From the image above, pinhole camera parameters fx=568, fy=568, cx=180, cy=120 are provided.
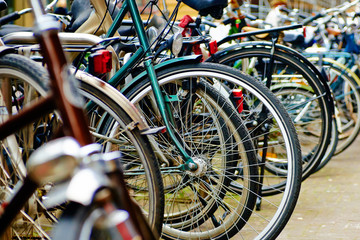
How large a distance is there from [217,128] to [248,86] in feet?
0.90

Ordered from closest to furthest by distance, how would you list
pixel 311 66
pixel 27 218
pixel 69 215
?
pixel 69 215
pixel 27 218
pixel 311 66

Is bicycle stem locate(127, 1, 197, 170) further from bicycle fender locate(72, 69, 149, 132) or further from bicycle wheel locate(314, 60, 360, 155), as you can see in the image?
bicycle wheel locate(314, 60, 360, 155)

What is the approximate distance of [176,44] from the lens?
9.34ft

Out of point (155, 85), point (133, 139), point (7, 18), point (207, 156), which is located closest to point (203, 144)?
point (207, 156)

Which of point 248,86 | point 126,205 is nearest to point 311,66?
point 248,86

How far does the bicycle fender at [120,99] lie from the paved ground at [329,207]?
5.02 ft

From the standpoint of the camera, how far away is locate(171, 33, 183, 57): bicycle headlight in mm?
2828

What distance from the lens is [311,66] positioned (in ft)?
12.5

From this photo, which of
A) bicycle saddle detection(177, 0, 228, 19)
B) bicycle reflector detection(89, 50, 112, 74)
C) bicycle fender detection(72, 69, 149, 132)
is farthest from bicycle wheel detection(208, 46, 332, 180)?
bicycle fender detection(72, 69, 149, 132)

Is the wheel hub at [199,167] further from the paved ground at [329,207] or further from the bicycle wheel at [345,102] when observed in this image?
the bicycle wheel at [345,102]

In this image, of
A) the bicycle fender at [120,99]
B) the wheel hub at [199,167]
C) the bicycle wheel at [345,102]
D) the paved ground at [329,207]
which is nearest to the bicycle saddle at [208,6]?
the wheel hub at [199,167]

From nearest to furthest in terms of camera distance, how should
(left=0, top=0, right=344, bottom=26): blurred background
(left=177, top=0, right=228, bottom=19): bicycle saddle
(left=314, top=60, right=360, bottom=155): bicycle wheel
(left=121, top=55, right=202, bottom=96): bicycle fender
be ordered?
(left=121, top=55, right=202, bottom=96): bicycle fender < (left=177, top=0, right=228, bottom=19): bicycle saddle < (left=0, top=0, right=344, bottom=26): blurred background < (left=314, top=60, right=360, bottom=155): bicycle wheel

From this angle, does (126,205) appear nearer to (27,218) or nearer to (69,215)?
(69,215)

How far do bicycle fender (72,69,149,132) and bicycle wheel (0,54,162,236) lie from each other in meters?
0.03
